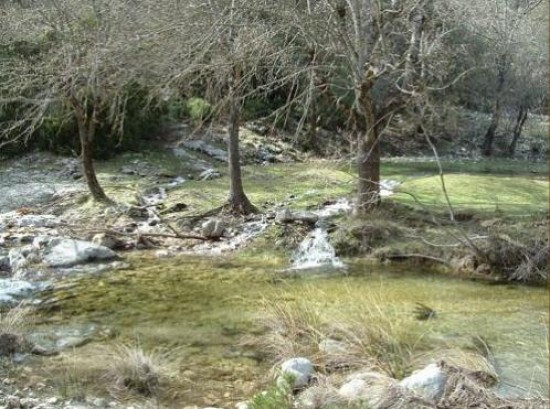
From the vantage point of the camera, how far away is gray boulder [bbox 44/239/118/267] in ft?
34.7

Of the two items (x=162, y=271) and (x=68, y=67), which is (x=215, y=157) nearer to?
(x=68, y=67)

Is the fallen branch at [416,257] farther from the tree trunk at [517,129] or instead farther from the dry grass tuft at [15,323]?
the tree trunk at [517,129]

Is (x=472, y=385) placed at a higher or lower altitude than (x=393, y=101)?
lower

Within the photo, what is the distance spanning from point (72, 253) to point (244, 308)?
3.76 metres

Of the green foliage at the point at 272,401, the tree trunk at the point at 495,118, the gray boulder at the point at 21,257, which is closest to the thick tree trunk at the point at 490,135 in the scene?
the tree trunk at the point at 495,118

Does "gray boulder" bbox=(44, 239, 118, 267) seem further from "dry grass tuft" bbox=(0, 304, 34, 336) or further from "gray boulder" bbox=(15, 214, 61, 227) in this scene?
"dry grass tuft" bbox=(0, 304, 34, 336)

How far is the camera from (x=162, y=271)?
10375 mm

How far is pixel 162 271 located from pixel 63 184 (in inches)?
258

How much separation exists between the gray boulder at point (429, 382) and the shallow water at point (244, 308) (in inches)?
31.8

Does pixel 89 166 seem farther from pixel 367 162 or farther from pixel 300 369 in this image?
pixel 300 369

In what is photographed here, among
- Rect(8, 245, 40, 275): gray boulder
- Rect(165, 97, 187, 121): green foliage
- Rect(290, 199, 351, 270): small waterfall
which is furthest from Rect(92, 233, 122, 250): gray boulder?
Rect(165, 97, 187, 121): green foliage

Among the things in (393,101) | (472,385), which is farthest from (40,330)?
(393,101)

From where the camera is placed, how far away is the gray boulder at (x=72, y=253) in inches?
416

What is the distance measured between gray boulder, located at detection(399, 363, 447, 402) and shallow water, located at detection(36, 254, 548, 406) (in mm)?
809
